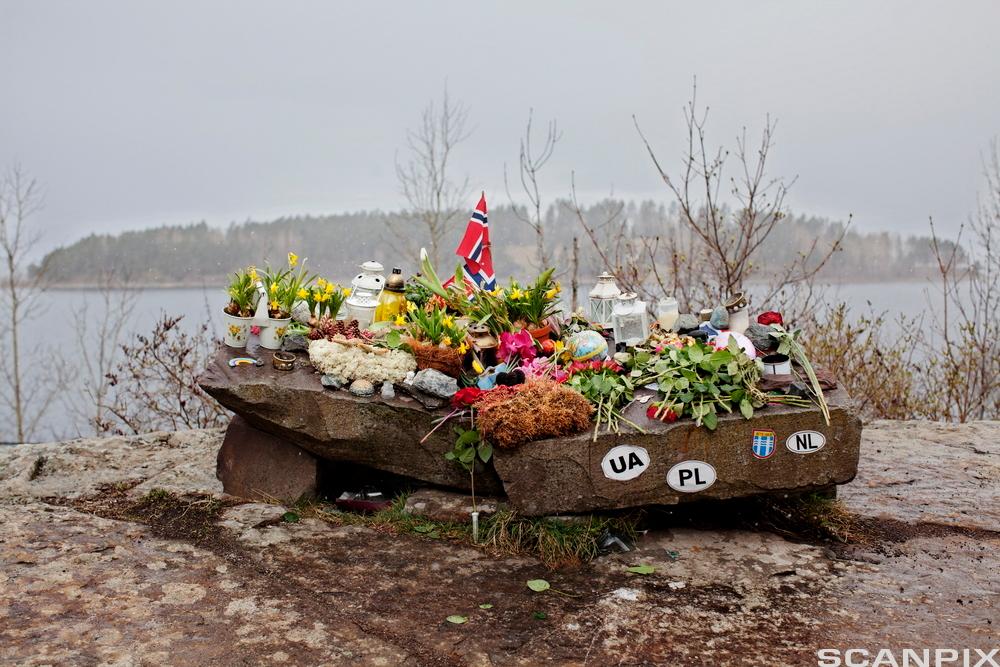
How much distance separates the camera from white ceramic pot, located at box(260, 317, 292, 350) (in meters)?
5.05

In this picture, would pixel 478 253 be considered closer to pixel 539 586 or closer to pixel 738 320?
pixel 738 320

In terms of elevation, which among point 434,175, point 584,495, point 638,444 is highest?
point 434,175

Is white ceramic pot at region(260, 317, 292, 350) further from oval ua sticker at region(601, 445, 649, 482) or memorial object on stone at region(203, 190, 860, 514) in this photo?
oval ua sticker at region(601, 445, 649, 482)

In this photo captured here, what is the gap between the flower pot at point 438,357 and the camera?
184 inches

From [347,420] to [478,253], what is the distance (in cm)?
142

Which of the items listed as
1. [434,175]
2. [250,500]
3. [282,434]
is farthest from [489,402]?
[434,175]

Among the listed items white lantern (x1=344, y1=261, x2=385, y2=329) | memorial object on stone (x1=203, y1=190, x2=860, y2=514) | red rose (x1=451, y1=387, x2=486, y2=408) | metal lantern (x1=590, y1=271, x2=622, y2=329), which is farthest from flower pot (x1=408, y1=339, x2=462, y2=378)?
metal lantern (x1=590, y1=271, x2=622, y2=329)

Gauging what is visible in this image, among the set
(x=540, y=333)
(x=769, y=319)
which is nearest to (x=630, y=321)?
(x=540, y=333)

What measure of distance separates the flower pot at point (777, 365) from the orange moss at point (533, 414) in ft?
3.25

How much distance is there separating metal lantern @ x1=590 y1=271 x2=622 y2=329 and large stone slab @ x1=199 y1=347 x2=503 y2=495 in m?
1.20

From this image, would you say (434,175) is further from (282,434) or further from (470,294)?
(282,434)

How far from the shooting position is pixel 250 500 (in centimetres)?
520

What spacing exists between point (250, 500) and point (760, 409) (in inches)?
121

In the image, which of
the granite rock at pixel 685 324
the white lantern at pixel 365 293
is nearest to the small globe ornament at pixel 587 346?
the granite rock at pixel 685 324
